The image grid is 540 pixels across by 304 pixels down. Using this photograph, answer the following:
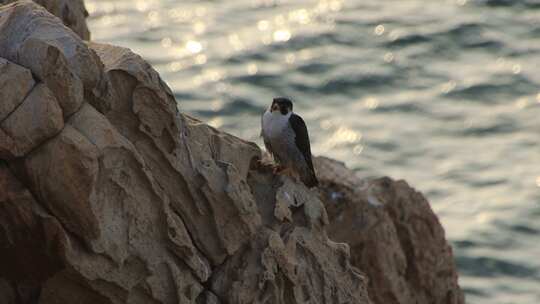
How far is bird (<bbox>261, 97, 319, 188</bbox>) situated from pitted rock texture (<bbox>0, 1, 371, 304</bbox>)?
1268 millimetres

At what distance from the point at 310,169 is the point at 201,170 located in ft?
7.80

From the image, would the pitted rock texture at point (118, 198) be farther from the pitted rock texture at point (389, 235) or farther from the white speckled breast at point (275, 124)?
the pitted rock texture at point (389, 235)

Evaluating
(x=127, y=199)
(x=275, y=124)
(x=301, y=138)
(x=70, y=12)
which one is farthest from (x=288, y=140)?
(x=127, y=199)

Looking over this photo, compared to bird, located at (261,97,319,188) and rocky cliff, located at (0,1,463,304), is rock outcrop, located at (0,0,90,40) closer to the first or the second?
bird, located at (261,97,319,188)

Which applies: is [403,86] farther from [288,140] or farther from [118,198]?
[118,198]

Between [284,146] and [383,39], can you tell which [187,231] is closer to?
[284,146]

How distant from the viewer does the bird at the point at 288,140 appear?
14.7m

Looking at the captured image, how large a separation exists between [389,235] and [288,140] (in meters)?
2.16

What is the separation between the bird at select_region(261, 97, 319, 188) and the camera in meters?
14.7

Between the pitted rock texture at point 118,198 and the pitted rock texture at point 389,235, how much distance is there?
3.05 metres

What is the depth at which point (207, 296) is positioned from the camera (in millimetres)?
12500

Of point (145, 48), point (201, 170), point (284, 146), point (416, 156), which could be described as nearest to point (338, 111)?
point (416, 156)

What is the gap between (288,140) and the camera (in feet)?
49.3

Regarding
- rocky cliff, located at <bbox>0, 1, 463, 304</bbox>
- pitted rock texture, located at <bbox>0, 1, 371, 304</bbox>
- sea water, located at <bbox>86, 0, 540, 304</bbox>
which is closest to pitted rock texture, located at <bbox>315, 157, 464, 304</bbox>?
rocky cliff, located at <bbox>0, 1, 463, 304</bbox>
